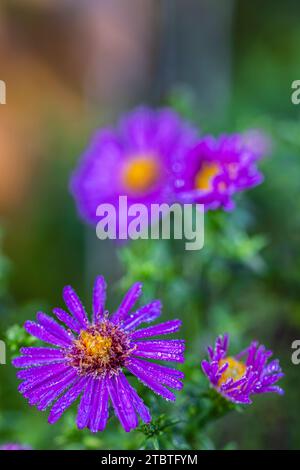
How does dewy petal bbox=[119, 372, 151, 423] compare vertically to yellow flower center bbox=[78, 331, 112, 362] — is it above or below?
below

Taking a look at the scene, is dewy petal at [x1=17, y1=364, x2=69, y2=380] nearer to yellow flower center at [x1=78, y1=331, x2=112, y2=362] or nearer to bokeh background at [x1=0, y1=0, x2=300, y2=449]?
yellow flower center at [x1=78, y1=331, x2=112, y2=362]

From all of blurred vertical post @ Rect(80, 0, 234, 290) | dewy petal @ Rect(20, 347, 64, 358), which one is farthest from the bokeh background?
dewy petal @ Rect(20, 347, 64, 358)

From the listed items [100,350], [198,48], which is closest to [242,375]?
[100,350]

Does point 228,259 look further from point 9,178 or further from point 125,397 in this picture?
point 9,178

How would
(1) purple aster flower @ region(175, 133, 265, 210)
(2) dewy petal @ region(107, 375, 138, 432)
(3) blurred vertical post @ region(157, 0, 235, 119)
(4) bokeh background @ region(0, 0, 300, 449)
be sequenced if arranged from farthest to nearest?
(3) blurred vertical post @ region(157, 0, 235, 119), (4) bokeh background @ region(0, 0, 300, 449), (1) purple aster flower @ region(175, 133, 265, 210), (2) dewy petal @ region(107, 375, 138, 432)

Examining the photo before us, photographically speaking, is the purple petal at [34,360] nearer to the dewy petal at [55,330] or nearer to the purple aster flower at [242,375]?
the dewy petal at [55,330]

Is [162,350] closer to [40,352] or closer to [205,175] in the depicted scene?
[40,352]

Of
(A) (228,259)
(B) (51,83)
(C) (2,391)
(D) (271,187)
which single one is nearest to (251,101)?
(D) (271,187)
